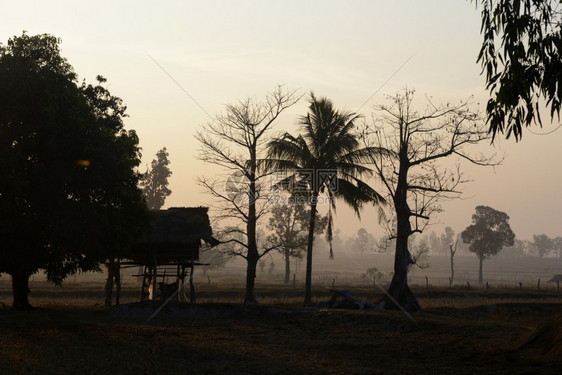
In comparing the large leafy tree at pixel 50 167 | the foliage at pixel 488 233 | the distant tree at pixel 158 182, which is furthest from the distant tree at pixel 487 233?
the large leafy tree at pixel 50 167

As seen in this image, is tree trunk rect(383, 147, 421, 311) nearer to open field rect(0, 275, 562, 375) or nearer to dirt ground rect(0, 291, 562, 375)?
open field rect(0, 275, 562, 375)

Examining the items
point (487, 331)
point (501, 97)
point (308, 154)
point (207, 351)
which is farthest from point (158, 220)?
point (501, 97)

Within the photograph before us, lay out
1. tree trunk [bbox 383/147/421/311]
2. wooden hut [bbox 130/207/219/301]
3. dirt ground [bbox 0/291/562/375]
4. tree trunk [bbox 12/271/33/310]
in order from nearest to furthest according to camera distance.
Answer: dirt ground [bbox 0/291/562/375] < tree trunk [bbox 12/271/33/310] < wooden hut [bbox 130/207/219/301] < tree trunk [bbox 383/147/421/311]

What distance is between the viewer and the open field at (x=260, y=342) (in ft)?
52.1

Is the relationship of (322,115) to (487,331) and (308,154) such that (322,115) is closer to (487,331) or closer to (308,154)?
(308,154)

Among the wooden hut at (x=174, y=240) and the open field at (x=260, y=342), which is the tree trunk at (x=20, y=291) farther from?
the wooden hut at (x=174, y=240)

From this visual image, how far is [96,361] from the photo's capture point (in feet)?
53.1

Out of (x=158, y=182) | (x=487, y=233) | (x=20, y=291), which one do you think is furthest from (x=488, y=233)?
(x=20, y=291)

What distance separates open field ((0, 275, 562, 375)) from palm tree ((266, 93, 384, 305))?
899 centimetres

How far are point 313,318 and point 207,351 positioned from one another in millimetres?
9915

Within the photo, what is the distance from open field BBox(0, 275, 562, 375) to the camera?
15.9 m

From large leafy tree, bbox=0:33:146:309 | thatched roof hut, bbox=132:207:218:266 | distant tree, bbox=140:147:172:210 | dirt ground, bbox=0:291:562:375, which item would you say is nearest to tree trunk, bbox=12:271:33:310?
large leafy tree, bbox=0:33:146:309

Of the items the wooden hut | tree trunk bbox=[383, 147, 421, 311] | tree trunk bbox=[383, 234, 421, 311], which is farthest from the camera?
tree trunk bbox=[383, 147, 421, 311]

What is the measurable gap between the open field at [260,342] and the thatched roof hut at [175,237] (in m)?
5.58
